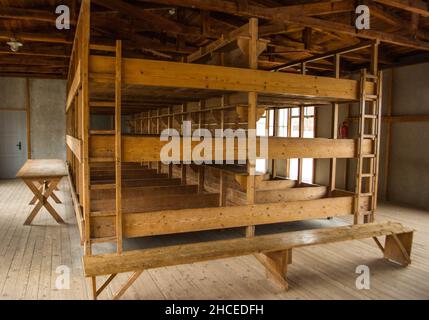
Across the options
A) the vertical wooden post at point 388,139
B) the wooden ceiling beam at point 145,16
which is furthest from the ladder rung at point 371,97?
the vertical wooden post at point 388,139

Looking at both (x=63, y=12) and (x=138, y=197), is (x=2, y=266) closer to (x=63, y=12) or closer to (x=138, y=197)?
(x=138, y=197)

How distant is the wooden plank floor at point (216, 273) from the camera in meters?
3.72

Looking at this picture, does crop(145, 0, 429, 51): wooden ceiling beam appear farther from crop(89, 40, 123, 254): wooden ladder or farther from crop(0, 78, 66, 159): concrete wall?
A: crop(0, 78, 66, 159): concrete wall

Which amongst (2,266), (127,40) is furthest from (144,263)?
(127,40)

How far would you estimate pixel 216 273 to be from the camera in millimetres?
4270

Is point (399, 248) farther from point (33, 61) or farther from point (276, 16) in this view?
point (33, 61)

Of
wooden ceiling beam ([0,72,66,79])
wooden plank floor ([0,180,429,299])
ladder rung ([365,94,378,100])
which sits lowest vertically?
wooden plank floor ([0,180,429,299])

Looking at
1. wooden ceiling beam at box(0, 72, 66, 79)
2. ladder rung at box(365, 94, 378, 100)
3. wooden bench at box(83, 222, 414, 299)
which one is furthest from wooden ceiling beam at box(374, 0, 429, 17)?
wooden ceiling beam at box(0, 72, 66, 79)

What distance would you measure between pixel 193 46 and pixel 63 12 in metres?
3.02

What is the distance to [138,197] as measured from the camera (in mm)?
5516

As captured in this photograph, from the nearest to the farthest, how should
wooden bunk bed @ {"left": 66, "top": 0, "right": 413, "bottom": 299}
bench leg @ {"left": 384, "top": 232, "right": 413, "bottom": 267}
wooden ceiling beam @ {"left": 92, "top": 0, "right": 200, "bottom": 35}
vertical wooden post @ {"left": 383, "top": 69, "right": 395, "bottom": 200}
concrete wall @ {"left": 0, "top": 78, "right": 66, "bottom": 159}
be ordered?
wooden bunk bed @ {"left": 66, "top": 0, "right": 413, "bottom": 299} < bench leg @ {"left": 384, "top": 232, "right": 413, "bottom": 267} < wooden ceiling beam @ {"left": 92, "top": 0, "right": 200, "bottom": 35} < vertical wooden post @ {"left": 383, "top": 69, "right": 395, "bottom": 200} < concrete wall @ {"left": 0, "top": 78, "right": 66, "bottom": 159}

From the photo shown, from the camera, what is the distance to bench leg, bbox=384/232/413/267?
4.62 m

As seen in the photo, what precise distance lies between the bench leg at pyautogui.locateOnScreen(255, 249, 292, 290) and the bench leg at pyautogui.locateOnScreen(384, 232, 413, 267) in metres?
1.66

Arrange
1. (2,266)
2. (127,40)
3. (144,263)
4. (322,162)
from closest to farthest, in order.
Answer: (144,263) < (2,266) < (127,40) < (322,162)
